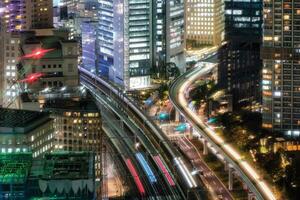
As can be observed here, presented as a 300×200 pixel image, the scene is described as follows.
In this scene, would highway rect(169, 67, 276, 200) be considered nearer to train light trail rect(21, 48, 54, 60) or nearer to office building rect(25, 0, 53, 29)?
train light trail rect(21, 48, 54, 60)

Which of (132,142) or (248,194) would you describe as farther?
(132,142)

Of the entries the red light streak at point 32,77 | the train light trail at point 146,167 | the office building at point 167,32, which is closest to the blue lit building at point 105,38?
the office building at point 167,32

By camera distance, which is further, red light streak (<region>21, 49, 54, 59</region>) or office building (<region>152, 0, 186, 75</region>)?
office building (<region>152, 0, 186, 75</region>)

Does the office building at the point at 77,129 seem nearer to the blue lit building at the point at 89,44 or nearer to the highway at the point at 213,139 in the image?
the highway at the point at 213,139

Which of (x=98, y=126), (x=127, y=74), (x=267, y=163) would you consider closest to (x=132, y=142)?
(x=98, y=126)

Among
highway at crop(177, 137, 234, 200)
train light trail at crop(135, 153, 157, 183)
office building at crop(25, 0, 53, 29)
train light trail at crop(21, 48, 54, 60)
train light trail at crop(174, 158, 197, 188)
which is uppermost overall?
office building at crop(25, 0, 53, 29)

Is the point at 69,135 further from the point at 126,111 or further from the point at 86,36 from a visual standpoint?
the point at 86,36

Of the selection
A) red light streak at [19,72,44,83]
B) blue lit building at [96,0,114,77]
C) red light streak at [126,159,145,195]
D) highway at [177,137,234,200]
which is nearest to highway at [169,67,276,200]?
highway at [177,137,234,200]
